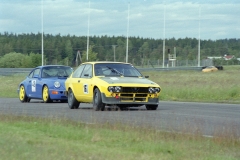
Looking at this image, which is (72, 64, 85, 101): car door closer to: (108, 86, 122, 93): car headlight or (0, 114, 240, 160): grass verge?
(108, 86, 122, 93): car headlight

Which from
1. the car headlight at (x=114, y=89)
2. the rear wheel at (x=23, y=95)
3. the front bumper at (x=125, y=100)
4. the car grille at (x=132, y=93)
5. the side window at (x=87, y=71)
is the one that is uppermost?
the side window at (x=87, y=71)

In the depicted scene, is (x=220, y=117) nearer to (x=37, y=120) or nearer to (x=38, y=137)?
(x=37, y=120)

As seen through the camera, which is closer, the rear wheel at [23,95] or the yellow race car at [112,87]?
the yellow race car at [112,87]

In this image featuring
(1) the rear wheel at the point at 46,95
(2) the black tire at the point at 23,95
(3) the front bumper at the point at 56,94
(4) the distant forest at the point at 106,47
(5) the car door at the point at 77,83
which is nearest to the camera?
(5) the car door at the point at 77,83

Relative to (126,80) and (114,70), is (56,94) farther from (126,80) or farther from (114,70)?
(126,80)

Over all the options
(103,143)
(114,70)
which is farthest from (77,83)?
(103,143)

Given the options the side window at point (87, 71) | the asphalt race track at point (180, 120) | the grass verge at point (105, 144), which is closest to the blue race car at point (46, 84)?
the side window at point (87, 71)

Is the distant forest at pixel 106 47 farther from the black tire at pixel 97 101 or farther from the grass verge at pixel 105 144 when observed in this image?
the grass verge at pixel 105 144

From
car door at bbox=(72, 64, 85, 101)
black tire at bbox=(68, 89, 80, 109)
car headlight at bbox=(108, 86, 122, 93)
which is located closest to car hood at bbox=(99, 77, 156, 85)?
car headlight at bbox=(108, 86, 122, 93)

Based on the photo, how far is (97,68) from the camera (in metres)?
20.2

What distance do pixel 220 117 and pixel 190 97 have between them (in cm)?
1256

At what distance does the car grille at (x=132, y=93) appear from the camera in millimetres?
18672

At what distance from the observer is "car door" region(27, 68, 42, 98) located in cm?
2631

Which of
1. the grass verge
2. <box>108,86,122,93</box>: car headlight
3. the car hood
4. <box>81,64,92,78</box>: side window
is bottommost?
the grass verge
